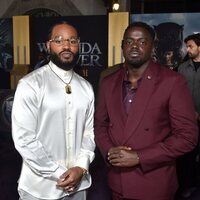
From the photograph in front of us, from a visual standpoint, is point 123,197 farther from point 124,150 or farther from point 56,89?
point 56,89

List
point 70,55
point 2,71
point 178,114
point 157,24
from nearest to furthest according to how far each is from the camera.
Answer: point 178,114 → point 70,55 → point 157,24 → point 2,71

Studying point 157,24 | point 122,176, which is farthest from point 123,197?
point 157,24

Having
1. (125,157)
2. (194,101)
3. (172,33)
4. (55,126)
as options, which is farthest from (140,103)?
(172,33)

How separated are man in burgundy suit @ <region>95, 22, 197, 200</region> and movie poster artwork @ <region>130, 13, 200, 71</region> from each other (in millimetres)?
3590

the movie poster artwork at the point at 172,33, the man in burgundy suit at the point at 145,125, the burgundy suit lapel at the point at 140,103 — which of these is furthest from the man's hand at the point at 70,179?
the movie poster artwork at the point at 172,33

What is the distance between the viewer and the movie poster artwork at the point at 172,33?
521 centimetres

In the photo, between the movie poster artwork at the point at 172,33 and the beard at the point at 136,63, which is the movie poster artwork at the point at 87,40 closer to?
the movie poster artwork at the point at 172,33

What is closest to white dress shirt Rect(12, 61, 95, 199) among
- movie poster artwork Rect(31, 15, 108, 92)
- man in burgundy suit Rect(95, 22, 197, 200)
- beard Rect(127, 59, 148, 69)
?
man in burgundy suit Rect(95, 22, 197, 200)

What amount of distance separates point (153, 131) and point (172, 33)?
3.93m

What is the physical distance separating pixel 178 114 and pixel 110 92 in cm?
33

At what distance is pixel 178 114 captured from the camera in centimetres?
155

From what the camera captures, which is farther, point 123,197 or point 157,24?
point 157,24

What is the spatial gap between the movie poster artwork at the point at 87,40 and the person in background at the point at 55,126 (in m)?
3.99

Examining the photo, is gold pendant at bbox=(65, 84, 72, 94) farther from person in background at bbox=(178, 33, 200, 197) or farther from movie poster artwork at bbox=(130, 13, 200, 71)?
movie poster artwork at bbox=(130, 13, 200, 71)
